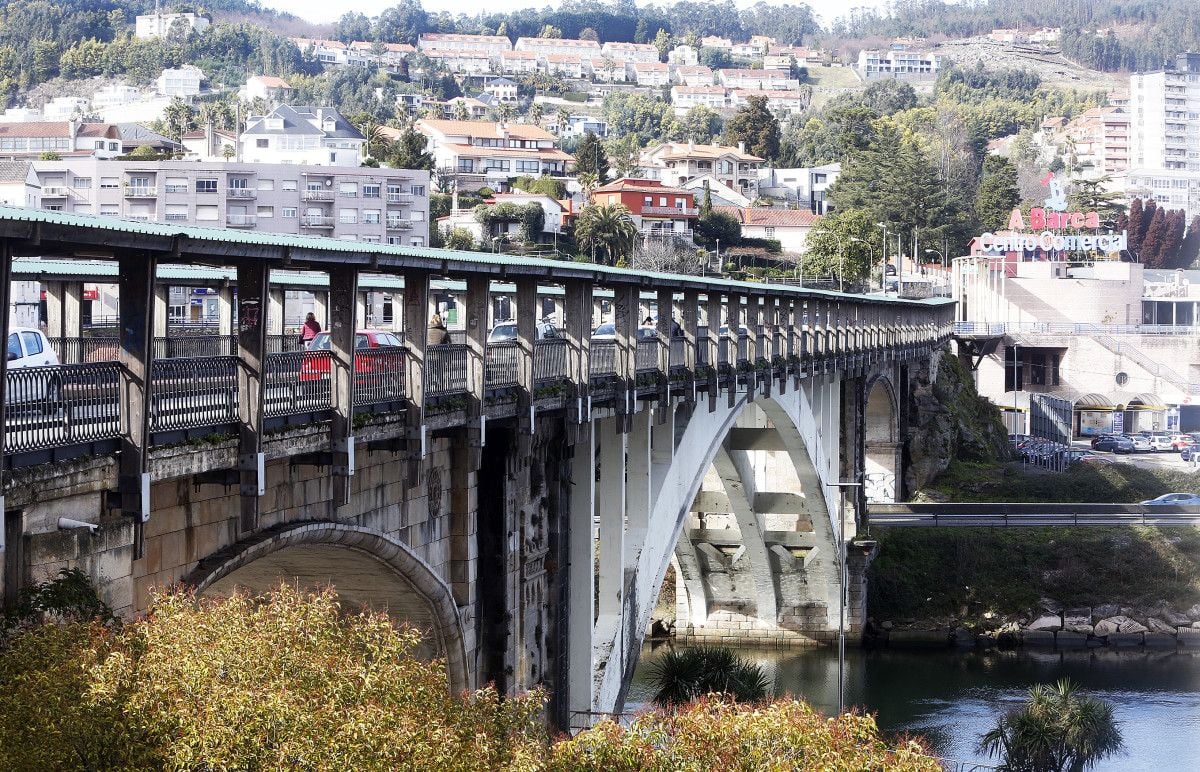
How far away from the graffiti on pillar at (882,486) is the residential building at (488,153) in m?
80.2

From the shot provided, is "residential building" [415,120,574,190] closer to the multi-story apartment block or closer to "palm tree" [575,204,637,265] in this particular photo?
"palm tree" [575,204,637,265]

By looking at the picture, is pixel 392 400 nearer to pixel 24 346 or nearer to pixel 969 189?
pixel 24 346

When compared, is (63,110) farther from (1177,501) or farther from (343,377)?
(343,377)

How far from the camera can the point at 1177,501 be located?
7444 centimetres

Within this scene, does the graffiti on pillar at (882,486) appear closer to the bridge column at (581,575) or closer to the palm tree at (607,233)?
the palm tree at (607,233)

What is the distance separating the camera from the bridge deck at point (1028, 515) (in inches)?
2662

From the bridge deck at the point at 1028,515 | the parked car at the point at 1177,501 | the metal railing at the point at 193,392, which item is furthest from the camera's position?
the parked car at the point at 1177,501

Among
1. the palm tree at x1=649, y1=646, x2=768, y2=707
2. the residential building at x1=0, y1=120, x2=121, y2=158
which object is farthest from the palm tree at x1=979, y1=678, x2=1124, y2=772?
the residential building at x1=0, y1=120, x2=121, y2=158

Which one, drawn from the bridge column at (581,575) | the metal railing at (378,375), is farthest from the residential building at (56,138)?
the metal railing at (378,375)

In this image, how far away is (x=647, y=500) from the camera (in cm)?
3080

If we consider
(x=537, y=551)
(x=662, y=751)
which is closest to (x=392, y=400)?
(x=662, y=751)

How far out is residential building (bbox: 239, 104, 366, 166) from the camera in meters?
131

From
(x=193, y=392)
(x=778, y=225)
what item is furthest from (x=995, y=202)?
(x=193, y=392)

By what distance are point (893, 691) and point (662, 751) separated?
127ft
